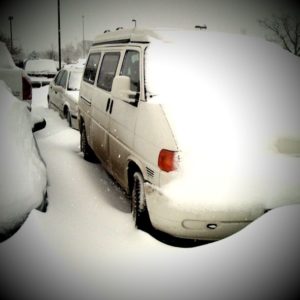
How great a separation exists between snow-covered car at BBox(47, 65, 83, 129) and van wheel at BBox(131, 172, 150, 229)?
5762 millimetres

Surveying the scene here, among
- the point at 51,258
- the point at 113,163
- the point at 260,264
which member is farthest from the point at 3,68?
the point at 260,264

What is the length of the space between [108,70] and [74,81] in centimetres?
559

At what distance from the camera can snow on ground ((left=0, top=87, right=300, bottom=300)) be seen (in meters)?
2.64

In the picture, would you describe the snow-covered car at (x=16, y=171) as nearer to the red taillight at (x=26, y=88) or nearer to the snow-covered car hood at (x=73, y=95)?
the red taillight at (x=26, y=88)

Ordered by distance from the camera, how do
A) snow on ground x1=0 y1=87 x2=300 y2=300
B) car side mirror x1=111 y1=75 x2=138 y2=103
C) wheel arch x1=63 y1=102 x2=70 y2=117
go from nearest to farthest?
snow on ground x1=0 y1=87 x2=300 y2=300, car side mirror x1=111 y1=75 x2=138 y2=103, wheel arch x1=63 y1=102 x2=70 y2=117

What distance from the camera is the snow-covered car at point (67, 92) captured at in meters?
9.54

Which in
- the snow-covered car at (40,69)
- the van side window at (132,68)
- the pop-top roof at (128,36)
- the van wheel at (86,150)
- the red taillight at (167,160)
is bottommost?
the snow-covered car at (40,69)

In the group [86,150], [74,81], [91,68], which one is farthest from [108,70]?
[74,81]

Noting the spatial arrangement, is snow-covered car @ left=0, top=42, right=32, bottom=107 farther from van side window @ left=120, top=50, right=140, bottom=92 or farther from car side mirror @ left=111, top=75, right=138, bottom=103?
car side mirror @ left=111, top=75, right=138, bottom=103

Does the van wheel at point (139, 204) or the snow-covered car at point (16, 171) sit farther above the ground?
the snow-covered car at point (16, 171)

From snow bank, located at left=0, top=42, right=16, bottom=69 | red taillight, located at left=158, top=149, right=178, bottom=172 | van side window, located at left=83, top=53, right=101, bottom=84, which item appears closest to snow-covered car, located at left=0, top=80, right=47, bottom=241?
red taillight, located at left=158, top=149, right=178, bottom=172

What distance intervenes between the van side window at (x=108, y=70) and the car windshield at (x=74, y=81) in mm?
5018

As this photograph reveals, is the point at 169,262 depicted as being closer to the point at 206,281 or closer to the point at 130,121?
the point at 206,281

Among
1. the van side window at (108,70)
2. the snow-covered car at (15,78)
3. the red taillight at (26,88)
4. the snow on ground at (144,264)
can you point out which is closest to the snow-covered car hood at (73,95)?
the red taillight at (26,88)
